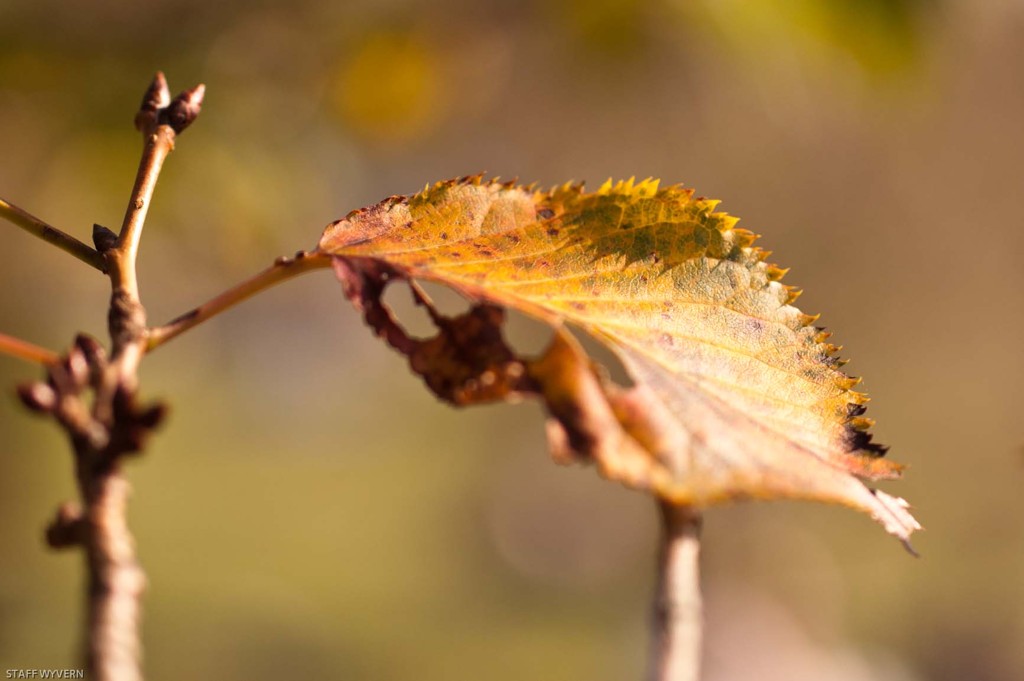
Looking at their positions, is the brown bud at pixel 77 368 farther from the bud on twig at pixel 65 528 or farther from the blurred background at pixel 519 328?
the blurred background at pixel 519 328

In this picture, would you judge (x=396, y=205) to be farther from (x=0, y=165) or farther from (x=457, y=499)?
(x=457, y=499)

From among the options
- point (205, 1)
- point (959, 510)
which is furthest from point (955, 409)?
point (205, 1)

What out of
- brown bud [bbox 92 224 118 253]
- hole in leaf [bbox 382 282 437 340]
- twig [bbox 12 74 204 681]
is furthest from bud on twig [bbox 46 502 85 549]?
hole in leaf [bbox 382 282 437 340]

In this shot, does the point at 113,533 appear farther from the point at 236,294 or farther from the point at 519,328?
the point at 519,328


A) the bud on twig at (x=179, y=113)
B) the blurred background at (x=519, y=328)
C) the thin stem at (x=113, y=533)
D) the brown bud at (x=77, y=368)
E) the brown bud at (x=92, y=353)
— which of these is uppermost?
the blurred background at (x=519, y=328)

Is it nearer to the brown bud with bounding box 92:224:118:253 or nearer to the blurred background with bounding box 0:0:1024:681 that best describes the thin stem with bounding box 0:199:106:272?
the brown bud with bounding box 92:224:118:253

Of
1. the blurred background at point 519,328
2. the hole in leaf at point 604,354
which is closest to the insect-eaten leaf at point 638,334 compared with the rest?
the hole in leaf at point 604,354

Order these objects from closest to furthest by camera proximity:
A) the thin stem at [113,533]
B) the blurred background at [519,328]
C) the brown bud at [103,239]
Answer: the thin stem at [113,533]
the brown bud at [103,239]
the blurred background at [519,328]
